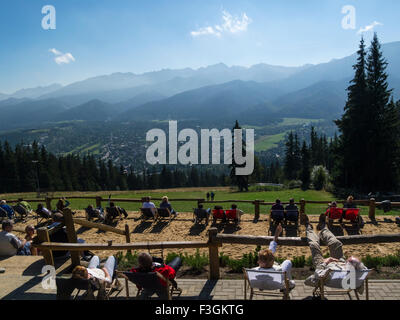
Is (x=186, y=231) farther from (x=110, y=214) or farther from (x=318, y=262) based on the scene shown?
(x=318, y=262)

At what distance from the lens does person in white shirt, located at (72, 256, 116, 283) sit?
3.87 metres

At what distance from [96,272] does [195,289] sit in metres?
1.77

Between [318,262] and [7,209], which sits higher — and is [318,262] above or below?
above

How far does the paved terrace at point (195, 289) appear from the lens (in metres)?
4.60

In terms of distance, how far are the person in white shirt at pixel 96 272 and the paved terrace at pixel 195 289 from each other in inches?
23.5

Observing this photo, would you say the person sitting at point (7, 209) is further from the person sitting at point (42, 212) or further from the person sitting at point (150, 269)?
the person sitting at point (150, 269)

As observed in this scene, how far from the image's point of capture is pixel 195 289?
16.3ft

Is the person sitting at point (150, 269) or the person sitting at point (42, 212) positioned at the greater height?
the person sitting at point (150, 269)

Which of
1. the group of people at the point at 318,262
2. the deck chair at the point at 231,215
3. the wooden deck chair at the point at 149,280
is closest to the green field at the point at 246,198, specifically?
the deck chair at the point at 231,215

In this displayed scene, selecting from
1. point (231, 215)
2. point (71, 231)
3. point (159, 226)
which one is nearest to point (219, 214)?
point (231, 215)

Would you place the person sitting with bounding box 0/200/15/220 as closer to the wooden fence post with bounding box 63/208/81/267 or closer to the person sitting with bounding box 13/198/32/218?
the person sitting with bounding box 13/198/32/218

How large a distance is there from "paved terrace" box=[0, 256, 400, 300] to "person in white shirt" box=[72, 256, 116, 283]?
596 mm

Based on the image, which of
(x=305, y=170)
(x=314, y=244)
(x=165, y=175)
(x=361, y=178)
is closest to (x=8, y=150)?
(x=165, y=175)

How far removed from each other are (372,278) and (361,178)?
26.6m
